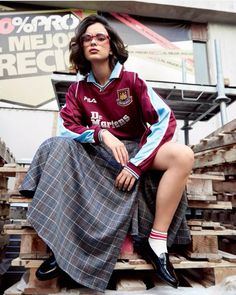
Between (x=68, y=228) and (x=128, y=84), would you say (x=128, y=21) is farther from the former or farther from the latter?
(x=68, y=228)

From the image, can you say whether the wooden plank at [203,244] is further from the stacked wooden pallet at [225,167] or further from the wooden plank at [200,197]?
the stacked wooden pallet at [225,167]

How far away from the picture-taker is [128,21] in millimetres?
8422

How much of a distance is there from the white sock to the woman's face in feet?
4.17

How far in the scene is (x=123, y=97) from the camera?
205cm

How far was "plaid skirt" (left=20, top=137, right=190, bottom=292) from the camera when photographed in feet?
5.11

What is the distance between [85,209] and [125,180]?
290 millimetres

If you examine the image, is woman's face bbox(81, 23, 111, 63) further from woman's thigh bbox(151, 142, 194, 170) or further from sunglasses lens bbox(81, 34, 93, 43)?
woman's thigh bbox(151, 142, 194, 170)

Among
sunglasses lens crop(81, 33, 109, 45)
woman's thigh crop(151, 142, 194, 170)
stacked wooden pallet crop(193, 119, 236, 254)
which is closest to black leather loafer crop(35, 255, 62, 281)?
woman's thigh crop(151, 142, 194, 170)

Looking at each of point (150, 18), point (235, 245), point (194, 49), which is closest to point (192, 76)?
point (194, 49)

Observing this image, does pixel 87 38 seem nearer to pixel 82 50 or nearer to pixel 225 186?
pixel 82 50

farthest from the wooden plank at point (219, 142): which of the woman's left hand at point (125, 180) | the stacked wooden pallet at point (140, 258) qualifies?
the woman's left hand at point (125, 180)

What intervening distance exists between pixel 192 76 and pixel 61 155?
713 cm

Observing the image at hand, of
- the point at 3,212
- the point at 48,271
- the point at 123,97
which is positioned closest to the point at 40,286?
the point at 48,271

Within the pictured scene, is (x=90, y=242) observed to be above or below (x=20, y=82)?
below
